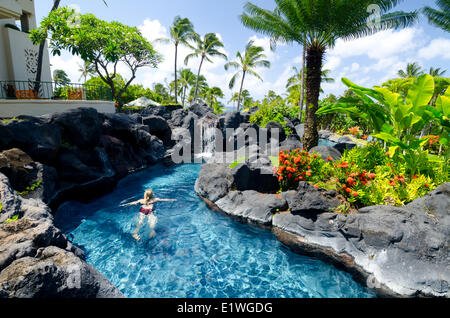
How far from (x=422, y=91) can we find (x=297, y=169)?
416 cm

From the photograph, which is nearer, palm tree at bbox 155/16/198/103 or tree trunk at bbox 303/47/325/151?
tree trunk at bbox 303/47/325/151

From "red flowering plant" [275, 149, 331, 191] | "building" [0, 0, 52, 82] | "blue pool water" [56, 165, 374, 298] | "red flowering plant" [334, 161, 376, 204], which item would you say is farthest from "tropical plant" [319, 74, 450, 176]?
"building" [0, 0, 52, 82]

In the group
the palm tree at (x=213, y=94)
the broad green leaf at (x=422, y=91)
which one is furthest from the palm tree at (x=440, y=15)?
the palm tree at (x=213, y=94)

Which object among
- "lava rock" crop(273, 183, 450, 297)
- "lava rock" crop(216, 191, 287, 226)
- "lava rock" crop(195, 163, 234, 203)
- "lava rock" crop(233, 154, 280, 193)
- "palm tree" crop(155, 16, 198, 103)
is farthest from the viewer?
"palm tree" crop(155, 16, 198, 103)

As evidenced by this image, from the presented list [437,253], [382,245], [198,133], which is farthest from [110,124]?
[437,253]

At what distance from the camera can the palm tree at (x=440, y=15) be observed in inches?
549

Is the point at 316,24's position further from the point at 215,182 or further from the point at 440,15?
the point at 440,15

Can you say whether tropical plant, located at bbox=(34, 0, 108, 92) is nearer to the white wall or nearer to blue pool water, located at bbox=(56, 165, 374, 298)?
the white wall

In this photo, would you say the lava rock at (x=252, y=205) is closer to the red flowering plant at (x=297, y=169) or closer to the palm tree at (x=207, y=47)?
the red flowering plant at (x=297, y=169)

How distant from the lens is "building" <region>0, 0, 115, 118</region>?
12073 millimetres

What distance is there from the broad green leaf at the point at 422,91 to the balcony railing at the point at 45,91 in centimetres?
1819

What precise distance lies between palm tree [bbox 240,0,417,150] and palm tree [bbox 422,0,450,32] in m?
8.45

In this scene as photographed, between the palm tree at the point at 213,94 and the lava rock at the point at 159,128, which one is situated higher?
the palm tree at the point at 213,94

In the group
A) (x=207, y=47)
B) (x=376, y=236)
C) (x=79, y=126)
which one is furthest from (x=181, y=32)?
(x=376, y=236)
